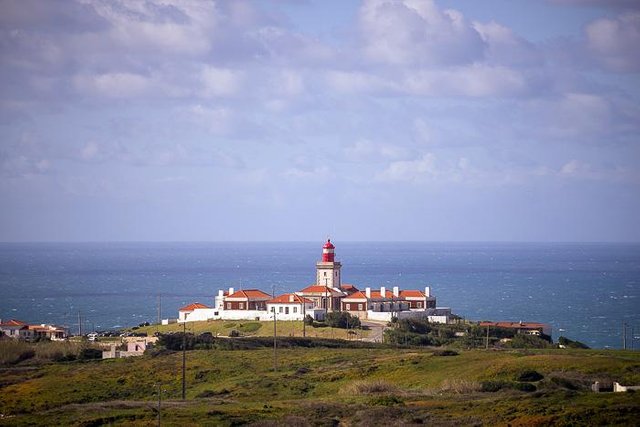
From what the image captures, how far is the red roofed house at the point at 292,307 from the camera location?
328ft

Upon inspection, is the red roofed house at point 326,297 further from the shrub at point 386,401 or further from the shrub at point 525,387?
the shrub at point 386,401

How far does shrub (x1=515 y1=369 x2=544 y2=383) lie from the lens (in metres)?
62.9

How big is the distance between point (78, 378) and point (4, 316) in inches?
2887

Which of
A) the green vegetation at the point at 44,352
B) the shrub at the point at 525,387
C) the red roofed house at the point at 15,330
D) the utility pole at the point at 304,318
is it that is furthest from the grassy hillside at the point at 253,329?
the shrub at the point at 525,387

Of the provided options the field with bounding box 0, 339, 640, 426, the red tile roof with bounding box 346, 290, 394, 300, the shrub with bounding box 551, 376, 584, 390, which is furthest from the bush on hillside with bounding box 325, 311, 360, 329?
the shrub with bounding box 551, 376, 584, 390

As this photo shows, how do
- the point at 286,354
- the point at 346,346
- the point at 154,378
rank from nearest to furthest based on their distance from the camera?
the point at 154,378 < the point at 286,354 < the point at 346,346

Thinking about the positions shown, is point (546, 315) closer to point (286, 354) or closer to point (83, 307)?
point (83, 307)

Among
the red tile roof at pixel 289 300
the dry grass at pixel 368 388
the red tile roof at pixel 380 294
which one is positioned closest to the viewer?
the dry grass at pixel 368 388

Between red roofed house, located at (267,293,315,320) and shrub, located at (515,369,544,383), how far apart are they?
123 ft

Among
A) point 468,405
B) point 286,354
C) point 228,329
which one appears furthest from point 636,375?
point 228,329

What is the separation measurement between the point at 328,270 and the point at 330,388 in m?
42.0

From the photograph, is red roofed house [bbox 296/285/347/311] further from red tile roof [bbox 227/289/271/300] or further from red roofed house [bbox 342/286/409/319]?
red tile roof [bbox 227/289/271/300]

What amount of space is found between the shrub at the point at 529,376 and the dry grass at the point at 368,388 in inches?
255

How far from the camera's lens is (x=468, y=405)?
55.3m
